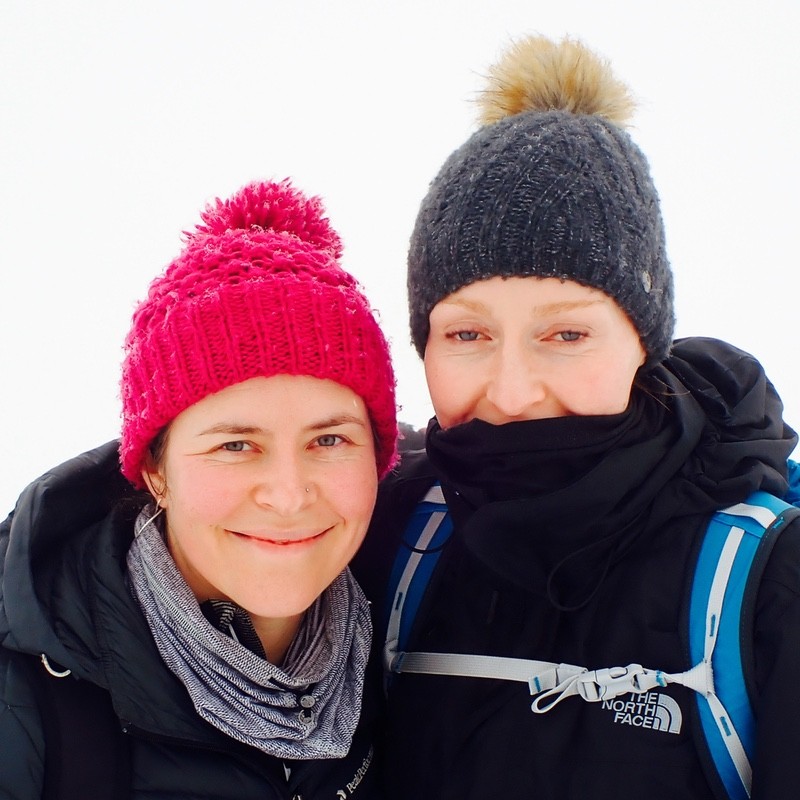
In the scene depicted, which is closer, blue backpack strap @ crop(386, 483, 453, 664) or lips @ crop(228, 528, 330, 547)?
lips @ crop(228, 528, 330, 547)

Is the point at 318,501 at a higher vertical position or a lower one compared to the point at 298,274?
lower

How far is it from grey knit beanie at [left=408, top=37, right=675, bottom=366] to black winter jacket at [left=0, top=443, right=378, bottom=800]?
88cm

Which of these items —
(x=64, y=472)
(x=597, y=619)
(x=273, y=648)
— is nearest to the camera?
(x=597, y=619)

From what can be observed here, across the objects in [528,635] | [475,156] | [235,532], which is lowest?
[528,635]

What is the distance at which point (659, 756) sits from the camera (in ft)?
4.90

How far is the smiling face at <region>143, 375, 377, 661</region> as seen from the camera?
167 cm

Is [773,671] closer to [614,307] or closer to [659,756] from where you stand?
[659,756]

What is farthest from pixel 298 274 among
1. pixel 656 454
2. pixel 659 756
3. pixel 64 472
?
pixel 659 756

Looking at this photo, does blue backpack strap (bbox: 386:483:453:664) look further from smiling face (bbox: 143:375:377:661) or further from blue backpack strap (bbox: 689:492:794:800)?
blue backpack strap (bbox: 689:492:794:800)

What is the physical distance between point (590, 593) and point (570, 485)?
0.74 feet

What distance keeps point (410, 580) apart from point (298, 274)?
30.6 inches

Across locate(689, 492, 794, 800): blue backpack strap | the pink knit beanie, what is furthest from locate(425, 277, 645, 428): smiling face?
locate(689, 492, 794, 800): blue backpack strap

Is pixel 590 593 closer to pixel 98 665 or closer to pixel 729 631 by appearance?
pixel 729 631

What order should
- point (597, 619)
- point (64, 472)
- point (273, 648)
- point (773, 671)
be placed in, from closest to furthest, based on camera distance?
point (773, 671), point (597, 619), point (64, 472), point (273, 648)
